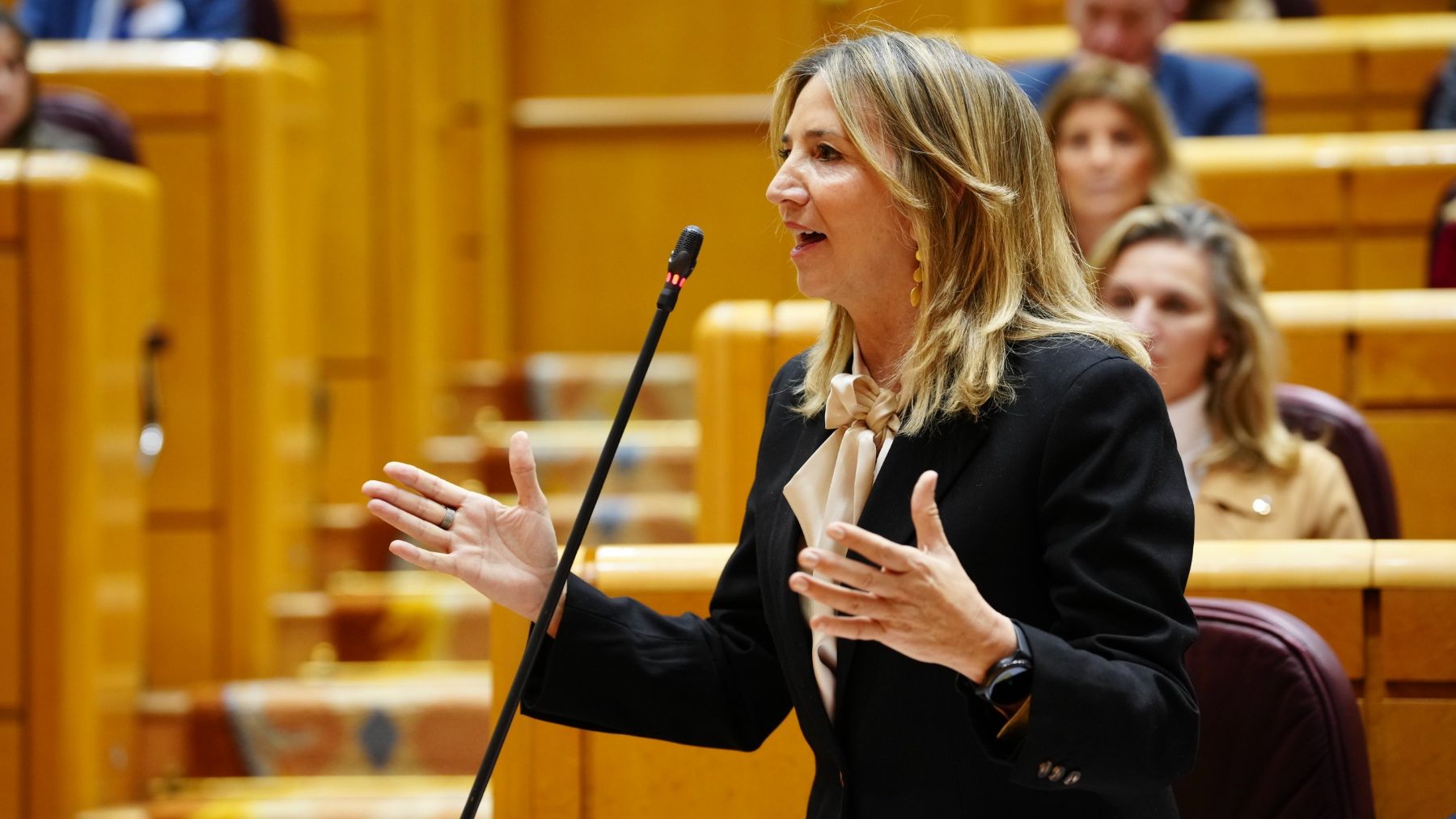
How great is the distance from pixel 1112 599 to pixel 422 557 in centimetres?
31

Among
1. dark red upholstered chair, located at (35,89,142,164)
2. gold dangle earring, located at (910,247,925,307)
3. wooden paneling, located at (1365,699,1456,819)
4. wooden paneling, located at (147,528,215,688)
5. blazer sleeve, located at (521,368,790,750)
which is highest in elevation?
dark red upholstered chair, located at (35,89,142,164)

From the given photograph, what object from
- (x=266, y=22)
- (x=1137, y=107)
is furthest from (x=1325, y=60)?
(x=266, y=22)

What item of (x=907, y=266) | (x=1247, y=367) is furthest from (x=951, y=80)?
(x=1247, y=367)

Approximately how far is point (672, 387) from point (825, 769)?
67.3 inches

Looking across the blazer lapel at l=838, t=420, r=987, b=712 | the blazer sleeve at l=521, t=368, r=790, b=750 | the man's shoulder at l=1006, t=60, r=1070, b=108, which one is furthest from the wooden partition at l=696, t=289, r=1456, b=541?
the blazer lapel at l=838, t=420, r=987, b=712

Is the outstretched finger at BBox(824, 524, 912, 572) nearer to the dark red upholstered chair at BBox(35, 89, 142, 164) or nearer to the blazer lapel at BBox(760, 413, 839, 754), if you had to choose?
the blazer lapel at BBox(760, 413, 839, 754)

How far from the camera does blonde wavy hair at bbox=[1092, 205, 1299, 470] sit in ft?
4.55

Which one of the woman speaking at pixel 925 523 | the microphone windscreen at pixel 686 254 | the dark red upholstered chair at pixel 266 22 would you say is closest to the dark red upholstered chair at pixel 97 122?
the dark red upholstered chair at pixel 266 22

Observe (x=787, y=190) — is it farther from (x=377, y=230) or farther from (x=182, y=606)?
(x=377, y=230)

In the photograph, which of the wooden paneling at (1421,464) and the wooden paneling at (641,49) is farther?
the wooden paneling at (641,49)

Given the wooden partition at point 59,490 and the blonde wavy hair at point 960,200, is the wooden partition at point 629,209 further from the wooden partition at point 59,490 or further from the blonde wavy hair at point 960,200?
the blonde wavy hair at point 960,200

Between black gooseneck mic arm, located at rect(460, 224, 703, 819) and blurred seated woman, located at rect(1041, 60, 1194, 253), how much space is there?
1054mm

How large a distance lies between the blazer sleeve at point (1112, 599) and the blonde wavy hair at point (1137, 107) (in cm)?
Result: 105

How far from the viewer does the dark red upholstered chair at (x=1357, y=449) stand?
1.38 meters
